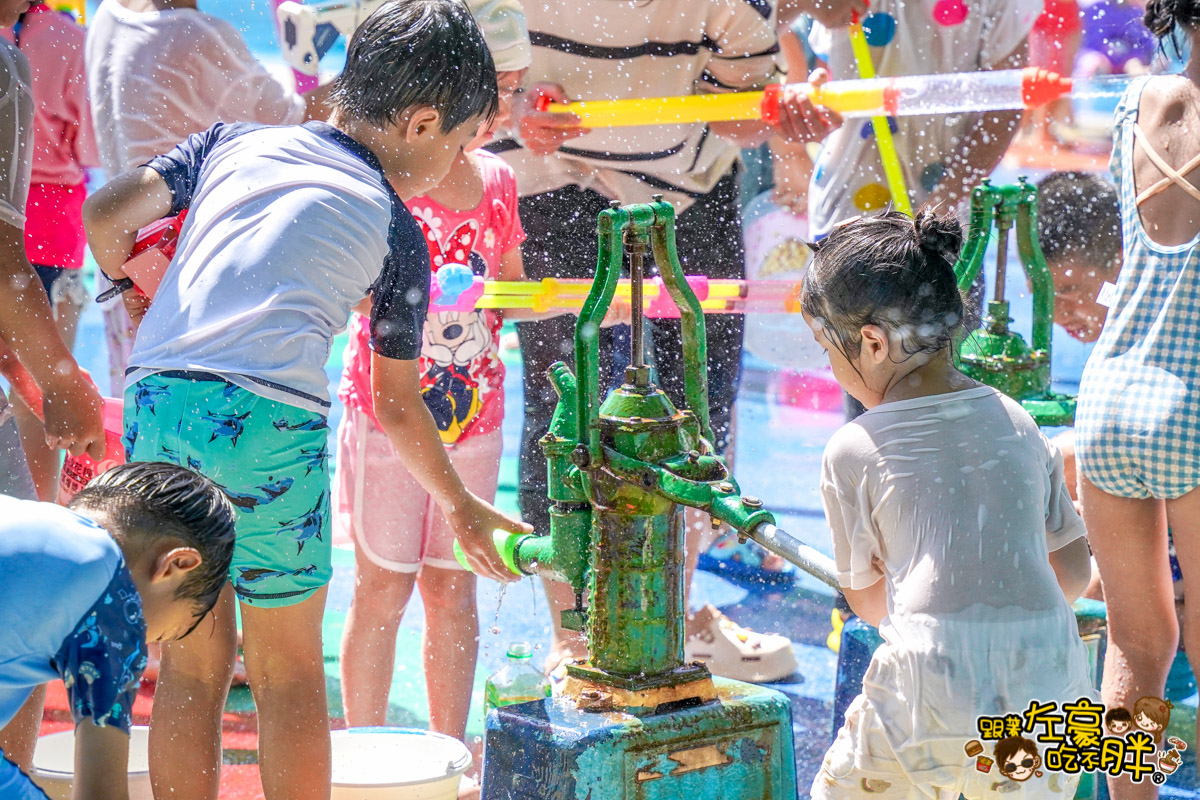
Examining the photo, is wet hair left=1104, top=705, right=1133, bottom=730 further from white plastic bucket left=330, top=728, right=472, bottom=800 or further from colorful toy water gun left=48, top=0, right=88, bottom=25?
colorful toy water gun left=48, top=0, right=88, bottom=25

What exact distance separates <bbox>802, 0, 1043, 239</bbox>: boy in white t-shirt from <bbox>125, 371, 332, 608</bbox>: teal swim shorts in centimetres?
205

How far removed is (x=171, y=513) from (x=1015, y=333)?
1821mm

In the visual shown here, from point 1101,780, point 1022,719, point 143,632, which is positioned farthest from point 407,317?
point 1101,780

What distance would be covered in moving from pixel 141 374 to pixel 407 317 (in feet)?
1.45

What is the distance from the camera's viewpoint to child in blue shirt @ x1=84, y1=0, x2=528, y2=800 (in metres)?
2.05

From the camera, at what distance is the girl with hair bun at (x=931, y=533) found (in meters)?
1.77

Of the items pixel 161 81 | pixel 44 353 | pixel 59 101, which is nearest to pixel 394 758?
pixel 44 353

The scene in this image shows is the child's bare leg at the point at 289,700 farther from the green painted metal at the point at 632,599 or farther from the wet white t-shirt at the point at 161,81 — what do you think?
the wet white t-shirt at the point at 161,81

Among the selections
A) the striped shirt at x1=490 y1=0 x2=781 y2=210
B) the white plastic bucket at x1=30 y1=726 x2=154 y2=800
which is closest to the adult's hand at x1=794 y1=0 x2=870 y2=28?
the striped shirt at x1=490 y1=0 x2=781 y2=210

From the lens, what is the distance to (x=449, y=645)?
291 cm

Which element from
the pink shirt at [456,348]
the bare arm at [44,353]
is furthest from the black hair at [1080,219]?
the bare arm at [44,353]

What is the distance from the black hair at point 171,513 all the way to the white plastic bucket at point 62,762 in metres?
0.86

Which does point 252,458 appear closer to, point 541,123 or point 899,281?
point 899,281

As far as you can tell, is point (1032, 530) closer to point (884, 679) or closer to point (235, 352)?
point (884, 679)
